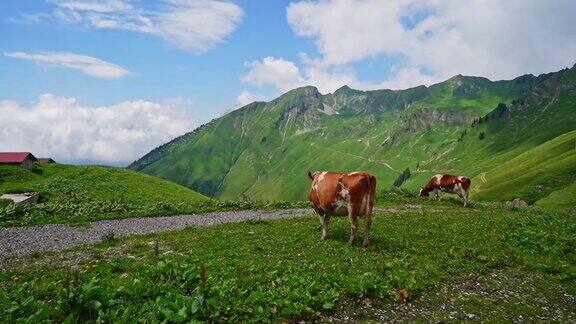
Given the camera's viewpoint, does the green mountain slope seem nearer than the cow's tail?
No

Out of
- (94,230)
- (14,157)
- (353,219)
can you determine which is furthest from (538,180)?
(14,157)

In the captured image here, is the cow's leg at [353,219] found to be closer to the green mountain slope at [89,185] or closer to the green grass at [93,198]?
the green grass at [93,198]

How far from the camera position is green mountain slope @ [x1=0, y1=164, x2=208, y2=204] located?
5807cm

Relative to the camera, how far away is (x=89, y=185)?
66.0 meters

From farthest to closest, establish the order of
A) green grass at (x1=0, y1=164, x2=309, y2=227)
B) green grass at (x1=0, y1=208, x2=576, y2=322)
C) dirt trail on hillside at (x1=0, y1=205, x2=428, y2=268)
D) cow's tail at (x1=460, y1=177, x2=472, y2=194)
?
cow's tail at (x1=460, y1=177, x2=472, y2=194), green grass at (x1=0, y1=164, x2=309, y2=227), dirt trail on hillside at (x1=0, y1=205, x2=428, y2=268), green grass at (x1=0, y1=208, x2=576, y2=322)

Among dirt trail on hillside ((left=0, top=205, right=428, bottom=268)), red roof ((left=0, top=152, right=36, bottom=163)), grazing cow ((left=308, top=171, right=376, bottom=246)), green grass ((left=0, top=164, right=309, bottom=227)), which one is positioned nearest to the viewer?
grazing cow ((left=308, top=171, right=376, bottom=246))

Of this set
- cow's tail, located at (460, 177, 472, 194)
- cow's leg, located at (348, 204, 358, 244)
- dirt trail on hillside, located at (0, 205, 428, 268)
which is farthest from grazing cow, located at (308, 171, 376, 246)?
cow's tail, located at (460, 177, 472, 194)

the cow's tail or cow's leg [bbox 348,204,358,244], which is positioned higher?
the cow's tail

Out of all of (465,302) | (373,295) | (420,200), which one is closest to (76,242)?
(373,295)

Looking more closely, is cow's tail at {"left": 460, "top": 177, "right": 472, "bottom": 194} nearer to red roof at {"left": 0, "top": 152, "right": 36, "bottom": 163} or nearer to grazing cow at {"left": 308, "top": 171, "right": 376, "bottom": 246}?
grazing cow at {"left": 308, "top": 171, "right": 376, "bottom": 246}

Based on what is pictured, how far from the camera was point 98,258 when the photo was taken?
20250 mm

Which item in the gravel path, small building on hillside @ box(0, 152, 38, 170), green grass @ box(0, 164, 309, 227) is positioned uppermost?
small building on hillside @ box(0, 152, 38, 170)

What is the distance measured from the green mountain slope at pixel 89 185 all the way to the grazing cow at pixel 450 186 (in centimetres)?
3712

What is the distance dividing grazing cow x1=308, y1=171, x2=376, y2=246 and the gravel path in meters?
11.6
